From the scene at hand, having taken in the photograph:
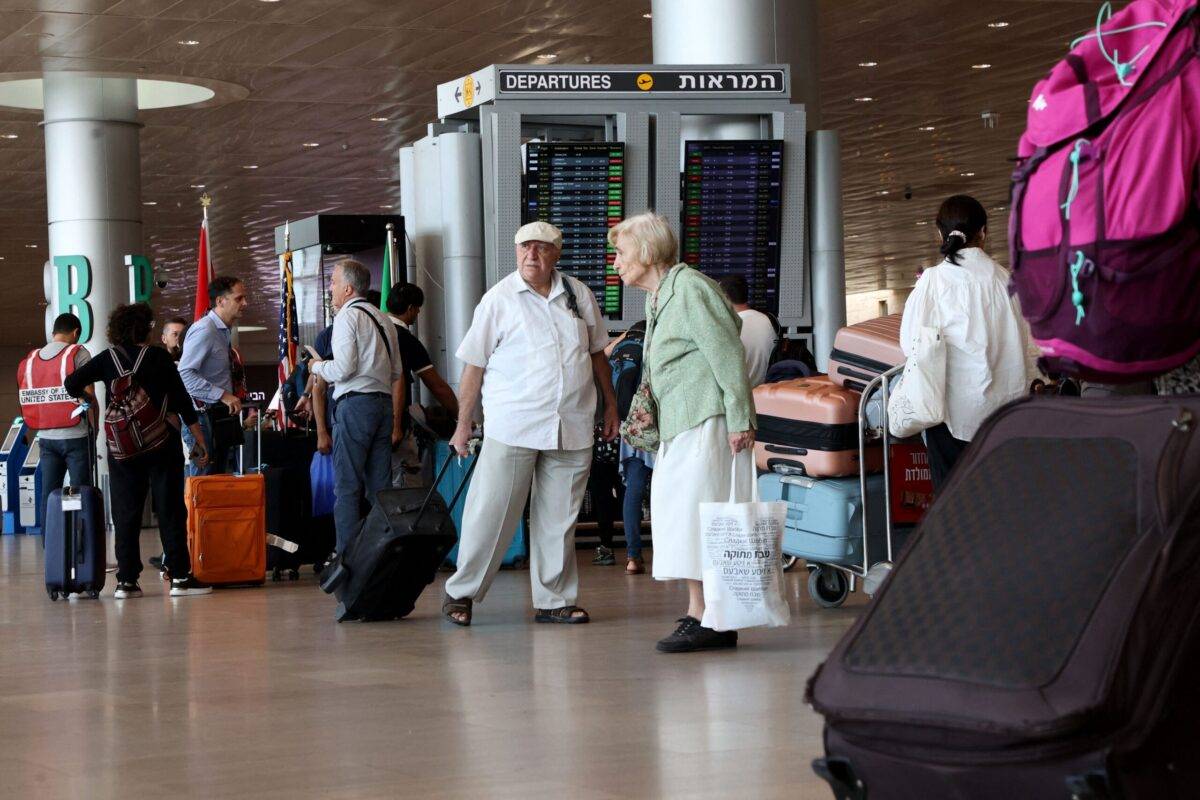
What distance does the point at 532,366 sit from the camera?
6707 millimetres

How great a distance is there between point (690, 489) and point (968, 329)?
3.73 ft

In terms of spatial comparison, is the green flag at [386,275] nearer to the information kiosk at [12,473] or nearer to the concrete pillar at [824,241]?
the concrete pillar at [824,241]

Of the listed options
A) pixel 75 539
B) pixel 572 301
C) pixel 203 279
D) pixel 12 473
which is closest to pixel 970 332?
pixel 572 301

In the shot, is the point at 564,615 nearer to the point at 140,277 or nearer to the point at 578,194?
the point at 578,194

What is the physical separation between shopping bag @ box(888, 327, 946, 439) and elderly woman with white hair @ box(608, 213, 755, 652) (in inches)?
22.9

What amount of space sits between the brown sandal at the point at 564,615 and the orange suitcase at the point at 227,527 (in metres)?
2.79

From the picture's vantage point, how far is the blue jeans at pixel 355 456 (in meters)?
8.26

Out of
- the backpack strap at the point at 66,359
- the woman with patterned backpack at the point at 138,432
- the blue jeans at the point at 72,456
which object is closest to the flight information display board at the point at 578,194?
the woman with patterned backpack at the point at 138,432

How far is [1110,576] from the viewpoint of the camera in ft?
6.77

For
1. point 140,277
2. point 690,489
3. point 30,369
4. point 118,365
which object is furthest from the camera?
point 140,277

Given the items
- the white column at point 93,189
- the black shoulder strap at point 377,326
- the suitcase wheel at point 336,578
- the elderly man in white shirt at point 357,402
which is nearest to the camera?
the suitcase wheel at point 336,578

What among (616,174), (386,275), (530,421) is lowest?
(530,421)

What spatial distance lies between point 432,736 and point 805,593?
3.86 meters

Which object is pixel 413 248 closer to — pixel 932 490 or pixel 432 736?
pixel 932 490
